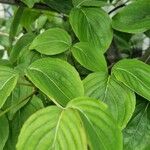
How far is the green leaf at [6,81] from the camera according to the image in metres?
0.48

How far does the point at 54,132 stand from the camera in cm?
45

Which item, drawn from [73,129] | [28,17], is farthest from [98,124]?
[28,17]

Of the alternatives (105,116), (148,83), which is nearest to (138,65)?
(148,83)

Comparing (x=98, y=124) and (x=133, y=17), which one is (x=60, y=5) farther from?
(x=98, y=124)

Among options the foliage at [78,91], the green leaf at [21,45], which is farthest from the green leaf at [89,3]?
the green leaf at [21,45]

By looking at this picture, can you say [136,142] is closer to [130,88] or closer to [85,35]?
[130,88]

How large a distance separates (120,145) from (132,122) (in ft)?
0.50

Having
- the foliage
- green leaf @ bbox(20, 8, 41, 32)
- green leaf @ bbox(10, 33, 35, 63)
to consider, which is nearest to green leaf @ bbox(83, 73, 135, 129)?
the foliage

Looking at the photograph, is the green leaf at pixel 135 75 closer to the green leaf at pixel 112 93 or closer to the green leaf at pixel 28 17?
the green leaf at pixel 112 93

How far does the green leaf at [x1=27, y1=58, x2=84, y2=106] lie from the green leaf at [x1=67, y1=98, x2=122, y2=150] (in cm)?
3

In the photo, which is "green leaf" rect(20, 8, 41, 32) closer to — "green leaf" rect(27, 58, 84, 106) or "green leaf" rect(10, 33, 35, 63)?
"green leaf" rect(10, 33, 35, 63)

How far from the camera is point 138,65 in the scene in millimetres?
586

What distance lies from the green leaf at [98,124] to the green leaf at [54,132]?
1 cm

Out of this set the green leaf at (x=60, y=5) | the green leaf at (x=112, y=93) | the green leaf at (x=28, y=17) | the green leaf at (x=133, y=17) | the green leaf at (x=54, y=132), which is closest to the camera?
the green leaf at (x=54, y=132)
